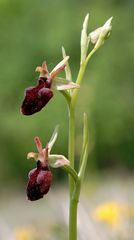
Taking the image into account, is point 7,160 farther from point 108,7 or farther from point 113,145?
point 108,7

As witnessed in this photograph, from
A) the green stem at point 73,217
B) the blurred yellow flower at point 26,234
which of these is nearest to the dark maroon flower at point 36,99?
the green stem at point 73,217

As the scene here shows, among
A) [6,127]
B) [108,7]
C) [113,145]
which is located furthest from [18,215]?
[108,7]

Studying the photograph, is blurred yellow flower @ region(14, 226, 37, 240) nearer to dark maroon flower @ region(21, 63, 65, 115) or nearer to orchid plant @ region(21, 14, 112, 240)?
orchid plant @ region(21, 14, 112, 240)

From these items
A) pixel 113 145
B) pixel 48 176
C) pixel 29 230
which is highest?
pixel 48 176

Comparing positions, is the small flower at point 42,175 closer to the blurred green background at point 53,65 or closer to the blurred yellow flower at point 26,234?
the blurred yellow flower at point 26,234

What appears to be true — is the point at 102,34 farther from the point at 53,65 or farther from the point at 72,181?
the point at 53,65

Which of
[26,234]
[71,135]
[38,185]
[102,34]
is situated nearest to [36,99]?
[71,135]

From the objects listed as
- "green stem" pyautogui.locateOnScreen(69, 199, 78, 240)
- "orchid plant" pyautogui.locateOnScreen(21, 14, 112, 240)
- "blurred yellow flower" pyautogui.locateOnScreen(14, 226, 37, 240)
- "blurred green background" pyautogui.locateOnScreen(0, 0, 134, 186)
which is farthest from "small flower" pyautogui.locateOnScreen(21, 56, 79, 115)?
"blurred green background" pyautogui.locateOnScreen(0, 0, 134, 186)
